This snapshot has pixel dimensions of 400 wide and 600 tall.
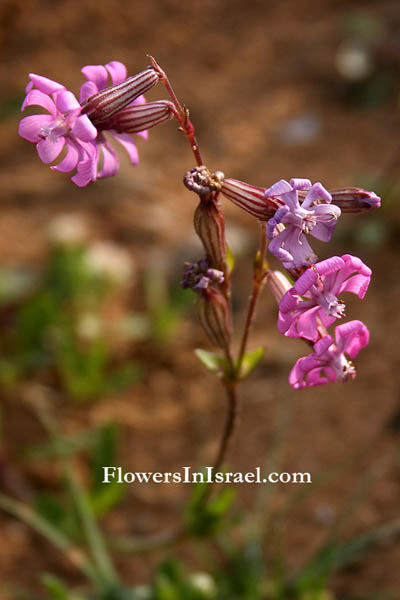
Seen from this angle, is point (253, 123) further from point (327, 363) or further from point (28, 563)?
point (327, 363)

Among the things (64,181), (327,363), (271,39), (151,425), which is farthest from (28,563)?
(271,39)

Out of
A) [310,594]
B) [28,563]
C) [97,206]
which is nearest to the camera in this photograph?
[310,594]

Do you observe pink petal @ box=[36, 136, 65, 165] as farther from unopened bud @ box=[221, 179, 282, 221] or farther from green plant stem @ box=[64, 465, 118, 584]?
green plant stem @ box=[64, 465, 118, 584]

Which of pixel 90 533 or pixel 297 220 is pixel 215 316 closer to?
pixel 297 220

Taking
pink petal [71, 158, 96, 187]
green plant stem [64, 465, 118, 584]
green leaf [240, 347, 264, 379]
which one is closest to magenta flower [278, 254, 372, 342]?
green leaf [240, 347, 264, 379]

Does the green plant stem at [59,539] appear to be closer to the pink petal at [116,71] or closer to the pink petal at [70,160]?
the pink petal at [70,160]
